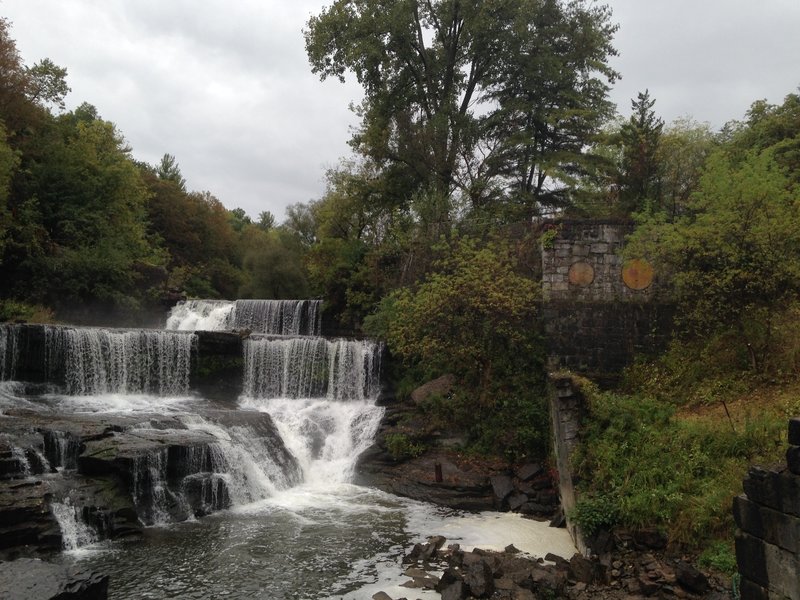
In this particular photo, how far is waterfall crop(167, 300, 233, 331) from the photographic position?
2273 cm

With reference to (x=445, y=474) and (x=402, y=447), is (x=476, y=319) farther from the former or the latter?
(x=445, y=474)

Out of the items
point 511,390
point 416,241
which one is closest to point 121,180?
point 416,241

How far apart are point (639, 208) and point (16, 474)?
50.7 ft

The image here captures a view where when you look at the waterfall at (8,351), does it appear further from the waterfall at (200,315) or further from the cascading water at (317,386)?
the waterfall at (200,315)

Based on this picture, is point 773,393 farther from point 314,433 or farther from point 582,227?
point 314,433

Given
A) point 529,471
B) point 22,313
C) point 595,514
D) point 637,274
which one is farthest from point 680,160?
point 22,313

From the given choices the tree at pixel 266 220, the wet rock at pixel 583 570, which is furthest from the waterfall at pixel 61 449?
the tree at pixel 266 220

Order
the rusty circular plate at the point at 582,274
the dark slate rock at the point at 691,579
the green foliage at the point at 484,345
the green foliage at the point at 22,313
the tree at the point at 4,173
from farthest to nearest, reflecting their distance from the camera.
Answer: the green foliage at the point at 22,313 → the tree at the point at 4,173 → the green foliage at the point at 484,345 → the rusty circular plate at the point at 582,274 → the dark slate rock at the point at 691,579

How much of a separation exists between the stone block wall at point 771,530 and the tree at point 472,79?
14864mm

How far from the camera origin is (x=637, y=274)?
42.9 feet

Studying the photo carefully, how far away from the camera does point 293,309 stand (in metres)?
22.5

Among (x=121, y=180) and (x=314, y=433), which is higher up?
(x=121, y=180)

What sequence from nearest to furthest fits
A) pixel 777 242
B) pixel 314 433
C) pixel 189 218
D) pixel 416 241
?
pixel 777 242
pixel 314 433
pixel 416 241
pixel 189 218

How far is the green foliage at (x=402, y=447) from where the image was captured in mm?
13570
